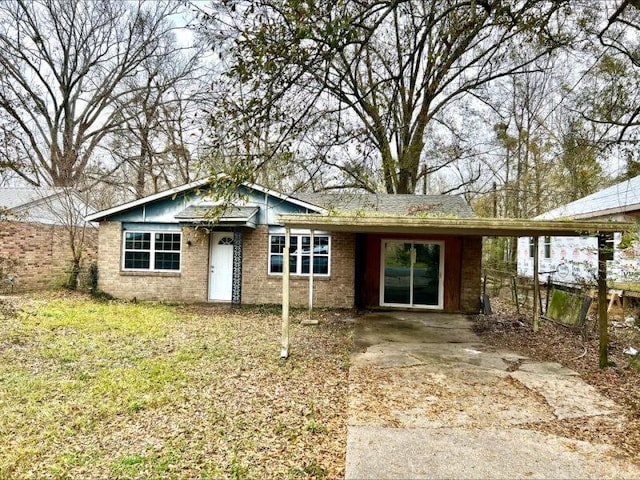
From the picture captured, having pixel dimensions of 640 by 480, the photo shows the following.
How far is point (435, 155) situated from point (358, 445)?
678 inches

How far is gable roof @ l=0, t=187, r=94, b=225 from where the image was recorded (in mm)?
14797

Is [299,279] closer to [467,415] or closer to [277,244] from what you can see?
[277,244]

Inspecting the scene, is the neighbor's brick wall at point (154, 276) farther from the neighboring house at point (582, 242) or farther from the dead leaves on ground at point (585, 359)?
the neighboring house at point (582, 242)

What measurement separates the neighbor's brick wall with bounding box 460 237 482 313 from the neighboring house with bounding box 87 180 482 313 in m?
0.03

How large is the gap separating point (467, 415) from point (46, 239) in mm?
16074

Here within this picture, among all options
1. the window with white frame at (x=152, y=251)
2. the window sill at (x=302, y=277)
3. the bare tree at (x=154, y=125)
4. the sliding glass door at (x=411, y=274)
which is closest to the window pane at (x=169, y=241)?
the window with white frame at (x=152, y=251)

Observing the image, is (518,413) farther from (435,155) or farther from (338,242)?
(435,155)

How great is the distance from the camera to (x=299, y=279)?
12289mm

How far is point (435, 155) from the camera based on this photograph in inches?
765

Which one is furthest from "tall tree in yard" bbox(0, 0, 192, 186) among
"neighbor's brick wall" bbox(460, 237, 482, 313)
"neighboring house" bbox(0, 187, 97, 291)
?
"neighbor's brick wall" bbox(460, 237, 482, 313)

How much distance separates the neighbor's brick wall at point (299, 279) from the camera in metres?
12.1

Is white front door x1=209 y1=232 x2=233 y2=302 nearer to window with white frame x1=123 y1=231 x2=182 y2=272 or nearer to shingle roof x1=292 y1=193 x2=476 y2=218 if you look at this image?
window with white frame x1=123 y1=231 x2=182 y2=272

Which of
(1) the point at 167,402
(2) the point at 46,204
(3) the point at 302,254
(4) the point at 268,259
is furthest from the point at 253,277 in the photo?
(2) the point at 46,204

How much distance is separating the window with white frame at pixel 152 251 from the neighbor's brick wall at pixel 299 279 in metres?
2.19
